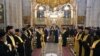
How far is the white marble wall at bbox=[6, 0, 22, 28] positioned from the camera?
18.4 m

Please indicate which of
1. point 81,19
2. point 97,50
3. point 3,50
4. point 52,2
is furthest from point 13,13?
point 81,19

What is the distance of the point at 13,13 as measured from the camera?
20.3m

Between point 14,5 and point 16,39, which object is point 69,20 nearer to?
point 14,5

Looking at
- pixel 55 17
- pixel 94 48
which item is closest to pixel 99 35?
pixel 94 48

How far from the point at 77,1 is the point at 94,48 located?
2733cm

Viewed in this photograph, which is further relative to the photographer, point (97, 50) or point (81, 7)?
point (81, 7)

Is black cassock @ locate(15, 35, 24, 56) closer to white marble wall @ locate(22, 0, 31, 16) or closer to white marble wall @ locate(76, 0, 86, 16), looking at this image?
white marble wall @ locate(22, 0, 31, 16)

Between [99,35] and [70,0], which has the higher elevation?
A: [70,0]

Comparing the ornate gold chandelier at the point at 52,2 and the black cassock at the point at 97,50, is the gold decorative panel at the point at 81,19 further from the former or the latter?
the black cassock at the point at 97,50

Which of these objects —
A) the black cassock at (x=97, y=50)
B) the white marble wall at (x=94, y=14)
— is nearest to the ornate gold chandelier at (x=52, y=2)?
the white marble wall at (x=94, y=14)

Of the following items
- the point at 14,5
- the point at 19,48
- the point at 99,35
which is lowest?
the point at 19,48

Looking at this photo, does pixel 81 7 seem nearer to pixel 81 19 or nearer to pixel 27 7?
pixel 81 19

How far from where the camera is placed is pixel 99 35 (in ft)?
27.9

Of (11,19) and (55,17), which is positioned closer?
(11,19)
